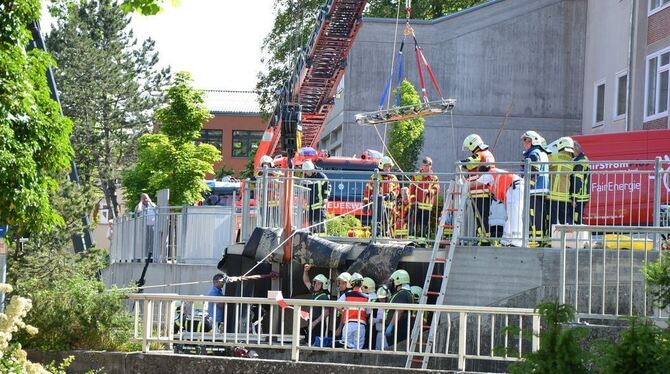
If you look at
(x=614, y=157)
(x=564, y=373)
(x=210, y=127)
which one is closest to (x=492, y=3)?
(x=614, y=157)

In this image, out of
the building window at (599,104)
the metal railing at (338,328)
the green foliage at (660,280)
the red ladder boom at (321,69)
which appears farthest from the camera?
the building window at (599,104)

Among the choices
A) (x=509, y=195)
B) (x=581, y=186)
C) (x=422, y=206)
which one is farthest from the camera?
(x=422, y=206)

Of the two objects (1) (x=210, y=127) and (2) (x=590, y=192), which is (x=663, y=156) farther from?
(1) (x=210, y=127)

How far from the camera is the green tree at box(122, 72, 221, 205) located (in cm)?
3953

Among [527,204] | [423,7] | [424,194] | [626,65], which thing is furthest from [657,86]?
[423,7]

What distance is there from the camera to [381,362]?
16.9 meters

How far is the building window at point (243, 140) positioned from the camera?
8625cm

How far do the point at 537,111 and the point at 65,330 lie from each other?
2592 centimetres

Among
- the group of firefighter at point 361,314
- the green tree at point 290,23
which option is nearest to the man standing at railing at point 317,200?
the group of firefighter at point 361,314

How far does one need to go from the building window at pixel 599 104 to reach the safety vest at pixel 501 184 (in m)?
20.7

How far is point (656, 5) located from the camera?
33938mm

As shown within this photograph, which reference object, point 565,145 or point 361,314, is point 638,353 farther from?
point 565,145

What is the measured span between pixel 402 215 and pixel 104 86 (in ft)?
161

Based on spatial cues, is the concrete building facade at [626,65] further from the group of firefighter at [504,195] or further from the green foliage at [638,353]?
the green foliage at [638,353]
